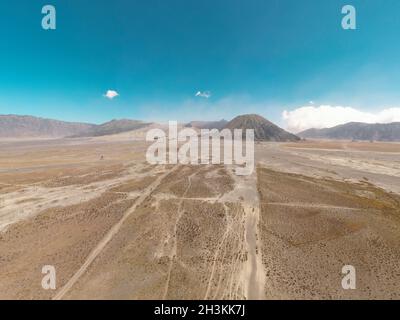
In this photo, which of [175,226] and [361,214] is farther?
Answer: [361,214]

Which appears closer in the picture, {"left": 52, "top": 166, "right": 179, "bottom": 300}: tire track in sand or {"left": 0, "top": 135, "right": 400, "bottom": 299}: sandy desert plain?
{"left": 52, "top": 166, "right": 179, "bottom": 300}: tire track in sand

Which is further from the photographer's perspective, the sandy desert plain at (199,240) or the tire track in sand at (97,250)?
the sandy desert plain at (199,240)

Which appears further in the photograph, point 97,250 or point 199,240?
point 199,240
